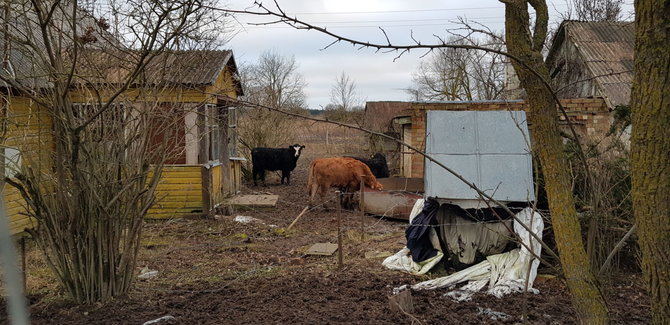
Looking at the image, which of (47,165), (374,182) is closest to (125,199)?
(47,165)

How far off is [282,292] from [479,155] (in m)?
3.46

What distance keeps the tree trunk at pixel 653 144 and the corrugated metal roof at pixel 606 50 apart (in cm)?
1345

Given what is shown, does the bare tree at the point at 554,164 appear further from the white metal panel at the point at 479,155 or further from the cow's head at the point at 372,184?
the cow's head at the point at 372,184

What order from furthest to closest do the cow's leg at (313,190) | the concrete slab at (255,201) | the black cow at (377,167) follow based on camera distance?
the black cow at (377,167) → the cow's leg at (313,190) → the concrete slab at (255,201)

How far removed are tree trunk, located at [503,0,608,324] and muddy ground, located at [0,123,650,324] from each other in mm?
1068

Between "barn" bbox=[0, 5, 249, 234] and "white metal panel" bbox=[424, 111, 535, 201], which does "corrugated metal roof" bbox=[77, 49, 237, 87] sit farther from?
"white metal panel" bbox=[424, 111, 535, 201]

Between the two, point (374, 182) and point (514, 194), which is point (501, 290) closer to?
point (514, 194)

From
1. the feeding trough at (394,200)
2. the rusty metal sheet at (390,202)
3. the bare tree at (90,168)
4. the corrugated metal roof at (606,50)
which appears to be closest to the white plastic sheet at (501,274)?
the bare tree at (90,168)

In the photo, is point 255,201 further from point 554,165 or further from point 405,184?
Answer: point 554,165

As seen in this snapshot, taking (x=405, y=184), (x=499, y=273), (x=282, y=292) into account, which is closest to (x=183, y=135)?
(x=282, y=292)

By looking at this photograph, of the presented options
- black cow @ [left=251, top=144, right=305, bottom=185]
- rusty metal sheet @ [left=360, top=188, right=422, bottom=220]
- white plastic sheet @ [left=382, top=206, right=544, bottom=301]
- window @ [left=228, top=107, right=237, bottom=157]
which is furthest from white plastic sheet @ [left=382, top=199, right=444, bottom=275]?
black cow @ [left=251, top=144, right=305, bottom=185]

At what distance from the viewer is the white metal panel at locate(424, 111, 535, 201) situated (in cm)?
786

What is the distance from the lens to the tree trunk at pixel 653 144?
6.51ft

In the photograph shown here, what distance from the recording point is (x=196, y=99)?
13117 mm
